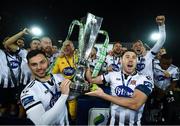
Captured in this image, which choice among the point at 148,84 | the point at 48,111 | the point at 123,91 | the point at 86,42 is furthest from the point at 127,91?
the point at 48,111

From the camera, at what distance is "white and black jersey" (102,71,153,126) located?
3.79m

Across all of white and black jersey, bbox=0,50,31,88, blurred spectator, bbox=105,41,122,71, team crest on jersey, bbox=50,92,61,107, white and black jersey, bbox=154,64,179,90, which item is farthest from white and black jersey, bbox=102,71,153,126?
white and black jersey, bbox=154,64,179,90

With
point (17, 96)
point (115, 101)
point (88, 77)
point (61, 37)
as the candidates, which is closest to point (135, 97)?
point (115, 101)

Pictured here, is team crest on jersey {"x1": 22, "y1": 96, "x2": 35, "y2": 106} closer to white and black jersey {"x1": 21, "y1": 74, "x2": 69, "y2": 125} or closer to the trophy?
white and black jersey {"x1": 21, "y1": 74, "x2": 69, "y2": 125}

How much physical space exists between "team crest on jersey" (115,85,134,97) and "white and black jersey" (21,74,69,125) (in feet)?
2.65

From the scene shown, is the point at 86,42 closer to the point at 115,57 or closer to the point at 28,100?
the point at 28,100

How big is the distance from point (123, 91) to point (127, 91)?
0.05 meters

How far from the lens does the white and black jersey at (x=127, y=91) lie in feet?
12.4

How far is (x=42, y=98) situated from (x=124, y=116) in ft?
3.59

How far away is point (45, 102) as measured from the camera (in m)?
3.25

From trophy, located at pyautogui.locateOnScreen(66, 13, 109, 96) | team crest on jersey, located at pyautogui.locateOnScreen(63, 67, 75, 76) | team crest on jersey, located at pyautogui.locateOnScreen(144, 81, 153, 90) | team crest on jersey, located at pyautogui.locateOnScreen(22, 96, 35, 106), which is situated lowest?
team crest on jersey, located at pyautogui.locateOnScreen(22, 96, 35, 106)

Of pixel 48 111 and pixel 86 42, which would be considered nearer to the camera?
pixel 48 111

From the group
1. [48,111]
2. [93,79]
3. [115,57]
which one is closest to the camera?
[48,111]

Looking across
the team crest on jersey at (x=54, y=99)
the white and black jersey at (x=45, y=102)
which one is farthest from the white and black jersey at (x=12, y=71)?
the team crest on jersey at (x=54, y=99)
